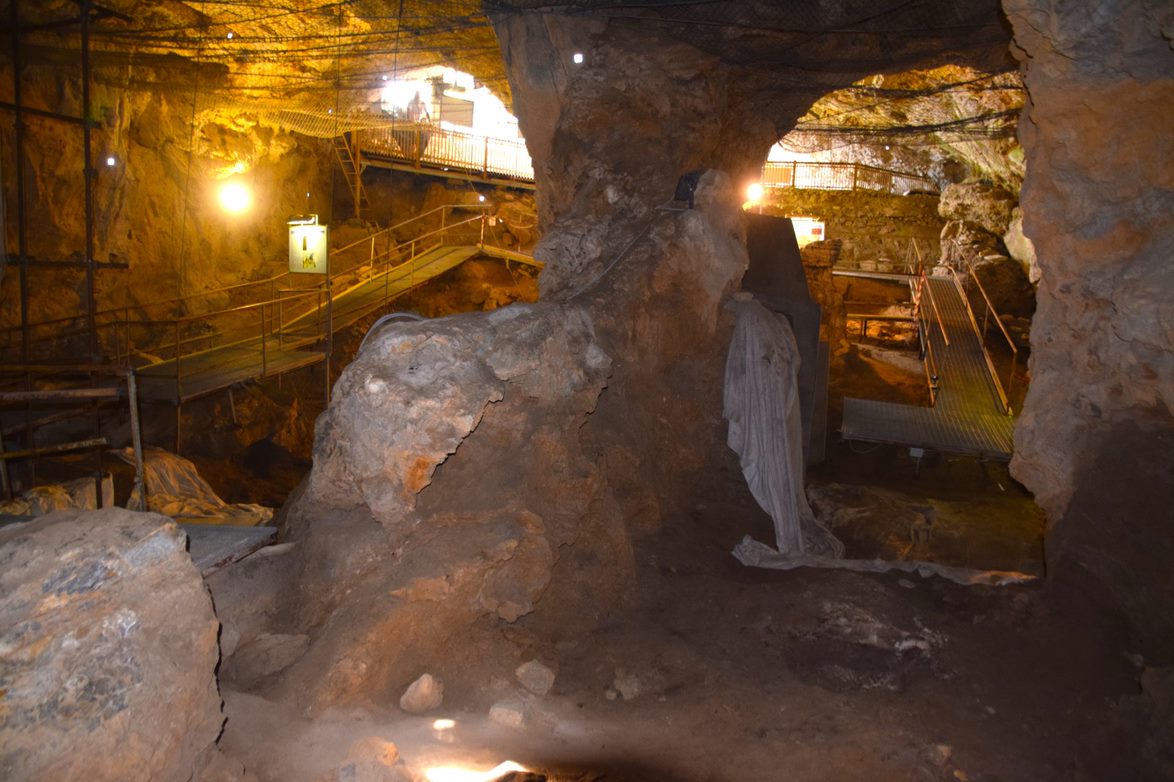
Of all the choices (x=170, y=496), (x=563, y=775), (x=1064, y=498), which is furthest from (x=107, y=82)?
(x=1064, y=498)

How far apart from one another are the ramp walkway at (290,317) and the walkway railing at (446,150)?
1.39 meters

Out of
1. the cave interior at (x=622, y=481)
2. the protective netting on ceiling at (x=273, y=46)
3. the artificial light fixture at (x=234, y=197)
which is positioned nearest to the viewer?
the cave interior at (x=622, y=481)

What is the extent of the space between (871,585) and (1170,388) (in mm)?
2542

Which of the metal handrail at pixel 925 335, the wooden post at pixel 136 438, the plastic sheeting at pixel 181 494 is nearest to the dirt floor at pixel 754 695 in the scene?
the wooden post at pixel 136 438

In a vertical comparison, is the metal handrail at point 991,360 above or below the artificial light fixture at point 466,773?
above

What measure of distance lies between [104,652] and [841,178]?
2545 centimetres

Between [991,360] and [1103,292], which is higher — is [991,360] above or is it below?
below

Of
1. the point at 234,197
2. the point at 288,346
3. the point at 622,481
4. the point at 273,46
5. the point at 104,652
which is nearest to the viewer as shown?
the point at 104,652

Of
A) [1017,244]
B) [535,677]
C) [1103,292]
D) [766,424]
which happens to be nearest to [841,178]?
[1017,244]

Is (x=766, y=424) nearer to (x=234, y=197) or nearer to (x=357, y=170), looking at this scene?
(x=234, y=197)

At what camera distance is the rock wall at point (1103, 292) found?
4.91 metres

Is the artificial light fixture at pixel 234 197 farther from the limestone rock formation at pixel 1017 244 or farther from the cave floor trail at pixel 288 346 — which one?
the limestone rock formation at pixel 1017 244

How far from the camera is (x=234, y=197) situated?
56.0ft

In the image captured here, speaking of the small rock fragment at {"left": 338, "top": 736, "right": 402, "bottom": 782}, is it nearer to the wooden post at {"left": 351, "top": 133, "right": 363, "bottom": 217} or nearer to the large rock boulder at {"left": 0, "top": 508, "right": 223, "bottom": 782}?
the large rock boulder at {"left": 0, "top": 508, "right": 223, "bottom": 782}
